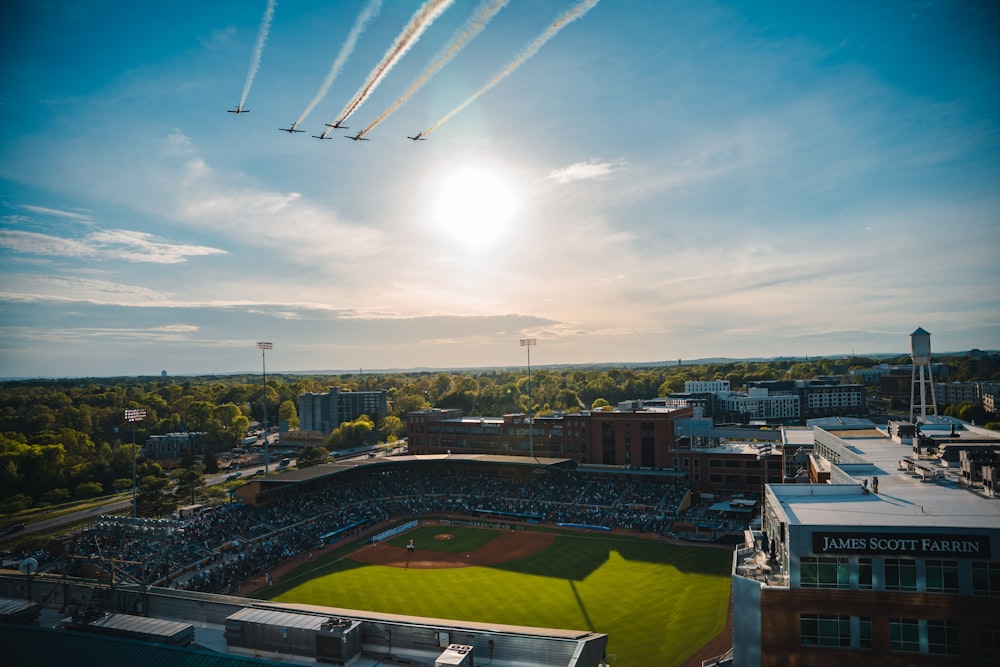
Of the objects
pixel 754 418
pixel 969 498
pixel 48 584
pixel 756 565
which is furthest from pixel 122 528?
pixel 754 418

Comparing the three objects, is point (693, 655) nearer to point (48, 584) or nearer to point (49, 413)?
point (48, 584)

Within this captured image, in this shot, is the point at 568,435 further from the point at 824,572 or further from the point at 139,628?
the point at 139,628

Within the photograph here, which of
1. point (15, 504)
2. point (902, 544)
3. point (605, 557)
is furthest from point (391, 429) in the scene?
point (902, 544)

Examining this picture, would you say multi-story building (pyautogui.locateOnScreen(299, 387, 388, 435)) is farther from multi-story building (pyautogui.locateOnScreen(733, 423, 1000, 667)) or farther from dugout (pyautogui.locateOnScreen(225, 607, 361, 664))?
multi-story building (pyautogui.locateOnScreen(733, 423, 1000, 667))

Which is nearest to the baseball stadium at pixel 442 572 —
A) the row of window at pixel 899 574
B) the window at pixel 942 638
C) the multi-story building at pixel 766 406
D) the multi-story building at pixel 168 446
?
the row of window at pixel 899 574

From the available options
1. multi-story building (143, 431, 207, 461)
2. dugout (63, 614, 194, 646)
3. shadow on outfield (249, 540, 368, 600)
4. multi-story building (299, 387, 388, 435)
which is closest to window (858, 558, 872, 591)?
dugout (63, 614, 194, 646)

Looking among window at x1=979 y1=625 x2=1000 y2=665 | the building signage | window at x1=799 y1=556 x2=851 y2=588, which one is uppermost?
the building signage
